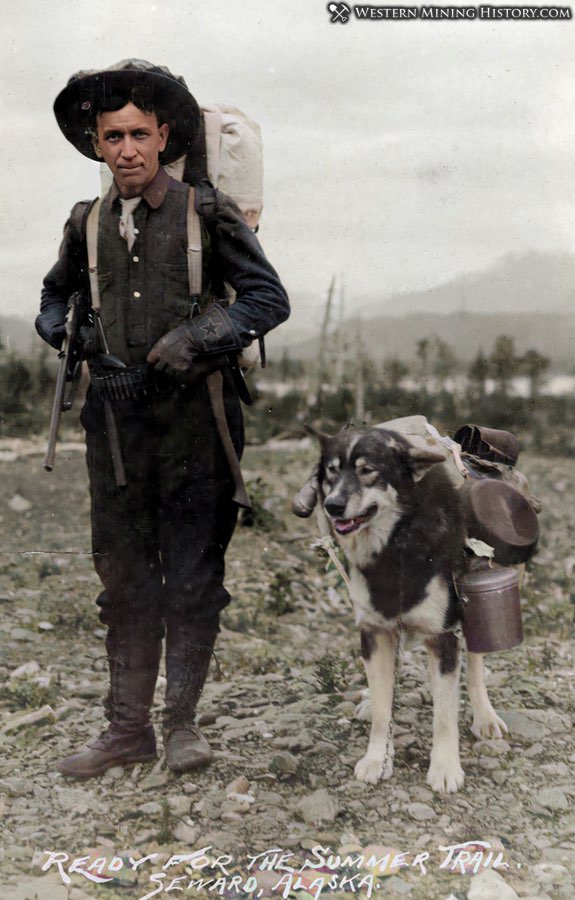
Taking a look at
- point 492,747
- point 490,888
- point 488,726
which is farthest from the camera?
point 488,726

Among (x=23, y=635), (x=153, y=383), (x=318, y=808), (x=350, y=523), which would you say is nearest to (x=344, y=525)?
(x=350, y=523)

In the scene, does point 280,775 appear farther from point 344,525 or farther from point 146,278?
point 146,278

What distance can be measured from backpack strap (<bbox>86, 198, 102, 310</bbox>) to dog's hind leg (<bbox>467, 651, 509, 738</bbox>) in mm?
2129

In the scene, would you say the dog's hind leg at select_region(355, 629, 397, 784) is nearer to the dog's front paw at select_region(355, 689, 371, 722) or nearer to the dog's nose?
the dog's front paw at select_region(355, 689, 371, 722)

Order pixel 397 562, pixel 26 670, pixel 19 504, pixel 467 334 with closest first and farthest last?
1. pixel 397 562
2. pixel 26 670
3. pixel 467 334
4. pixel 19 504


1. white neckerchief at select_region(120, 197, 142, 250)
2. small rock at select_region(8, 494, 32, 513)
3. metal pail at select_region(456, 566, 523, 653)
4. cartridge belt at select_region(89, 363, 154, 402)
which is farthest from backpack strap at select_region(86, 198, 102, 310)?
small rock at select_region(8, 494, 32, 513)

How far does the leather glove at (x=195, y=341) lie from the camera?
3.46m

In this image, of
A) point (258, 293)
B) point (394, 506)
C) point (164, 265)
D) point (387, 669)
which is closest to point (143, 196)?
point (164, 265)

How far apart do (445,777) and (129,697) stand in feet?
4.20

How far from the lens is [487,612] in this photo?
3.56m

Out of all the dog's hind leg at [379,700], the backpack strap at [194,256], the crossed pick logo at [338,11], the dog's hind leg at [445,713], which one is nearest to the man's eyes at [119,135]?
the backpack strap at [194,256]

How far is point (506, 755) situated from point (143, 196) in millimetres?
2628

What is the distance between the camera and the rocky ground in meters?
3.16

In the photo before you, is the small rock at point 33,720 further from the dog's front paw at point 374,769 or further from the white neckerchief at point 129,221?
the white neckerchief at point 129,221
